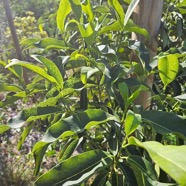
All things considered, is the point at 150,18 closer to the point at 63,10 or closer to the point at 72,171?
the point at 63,10

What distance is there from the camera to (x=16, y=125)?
2.32 ft

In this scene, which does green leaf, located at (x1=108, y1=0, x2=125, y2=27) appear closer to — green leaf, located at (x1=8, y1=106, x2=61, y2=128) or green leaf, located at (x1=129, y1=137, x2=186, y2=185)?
green leaf, located at (x1=8, y1=106, x2=61, y2=128)

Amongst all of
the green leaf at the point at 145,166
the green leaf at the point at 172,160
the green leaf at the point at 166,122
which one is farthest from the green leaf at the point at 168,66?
the green leaf at the point at 172,160

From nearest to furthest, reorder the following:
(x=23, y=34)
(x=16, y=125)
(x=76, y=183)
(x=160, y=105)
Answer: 1. (x=76, y=183)
2. (x=16, y=125)
3. (x=160, y=105)
4. (x=23, y=34)

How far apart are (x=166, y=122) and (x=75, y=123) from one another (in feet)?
0.64

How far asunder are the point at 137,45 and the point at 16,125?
396mm

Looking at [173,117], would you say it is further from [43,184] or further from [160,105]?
[43,184]

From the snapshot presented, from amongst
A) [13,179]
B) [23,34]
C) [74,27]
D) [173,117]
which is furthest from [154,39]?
[23,34]

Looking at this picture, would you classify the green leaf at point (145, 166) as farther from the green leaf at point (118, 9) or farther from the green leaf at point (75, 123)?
the green leaf at point (118, 9)

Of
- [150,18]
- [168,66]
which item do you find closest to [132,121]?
[168,66]

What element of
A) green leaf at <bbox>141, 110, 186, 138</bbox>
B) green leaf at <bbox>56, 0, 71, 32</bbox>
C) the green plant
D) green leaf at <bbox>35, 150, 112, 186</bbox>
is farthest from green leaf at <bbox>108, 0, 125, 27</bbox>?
green leaf at <bbox>35, 150, 112, 186</bbox>

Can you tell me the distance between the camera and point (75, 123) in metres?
0.64

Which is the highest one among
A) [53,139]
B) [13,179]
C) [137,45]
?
[137,45]

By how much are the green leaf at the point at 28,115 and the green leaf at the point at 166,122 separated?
0.24 metres
